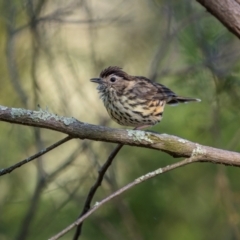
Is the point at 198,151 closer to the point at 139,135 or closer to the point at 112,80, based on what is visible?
the point at 139,135

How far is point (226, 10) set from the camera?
3.03 m

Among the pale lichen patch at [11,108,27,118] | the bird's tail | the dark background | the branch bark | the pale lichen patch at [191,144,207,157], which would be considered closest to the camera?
the pale lichen patch at [11,108,27,118]

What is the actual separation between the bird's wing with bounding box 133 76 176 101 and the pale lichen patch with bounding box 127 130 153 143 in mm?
1510

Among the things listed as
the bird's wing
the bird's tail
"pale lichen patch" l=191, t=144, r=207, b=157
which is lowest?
"pale lichen patch" l=191, t=144, r=207, b=157

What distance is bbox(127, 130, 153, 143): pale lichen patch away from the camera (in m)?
3.05

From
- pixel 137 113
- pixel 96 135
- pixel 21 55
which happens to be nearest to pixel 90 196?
pixel 96 135

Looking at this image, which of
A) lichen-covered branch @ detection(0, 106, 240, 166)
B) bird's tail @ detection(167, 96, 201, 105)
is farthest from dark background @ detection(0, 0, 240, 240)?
lichen-covered branch @ detection(0, 106, 240, 166)

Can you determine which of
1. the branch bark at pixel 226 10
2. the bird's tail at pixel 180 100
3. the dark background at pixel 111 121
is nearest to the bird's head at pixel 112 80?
the bird's tail at pixel 180 100

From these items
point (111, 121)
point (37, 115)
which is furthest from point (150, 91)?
point (37, 115)

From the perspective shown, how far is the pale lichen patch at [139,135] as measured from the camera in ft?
10.00

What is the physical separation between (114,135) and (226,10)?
816 millimetres

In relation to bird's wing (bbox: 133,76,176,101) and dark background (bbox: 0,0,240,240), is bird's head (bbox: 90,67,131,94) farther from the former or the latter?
dark background (bbox: 0,0,240,240)

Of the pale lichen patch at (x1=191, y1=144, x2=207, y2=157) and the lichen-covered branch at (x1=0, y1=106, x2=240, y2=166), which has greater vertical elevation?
the lichen-covered branch at (x1=0, y1=106, x2=240, y2=166)

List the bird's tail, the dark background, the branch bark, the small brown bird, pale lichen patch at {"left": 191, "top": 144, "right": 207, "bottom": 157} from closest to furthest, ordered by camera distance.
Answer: the branch bark
pale lichen patch at {"left": 191, "top": 144, "right": 207, "bottom": 157}
the small brown bird
the bird's tail
the dark background
